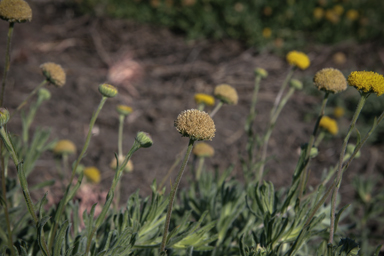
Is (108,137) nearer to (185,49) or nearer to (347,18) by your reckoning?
(185,49)

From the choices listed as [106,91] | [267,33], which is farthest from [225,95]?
[267,33]

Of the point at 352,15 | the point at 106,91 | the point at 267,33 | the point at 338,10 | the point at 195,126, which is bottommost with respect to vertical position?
the point at 195,126

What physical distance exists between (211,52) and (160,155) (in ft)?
8.13

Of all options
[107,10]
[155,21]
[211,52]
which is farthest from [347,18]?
[107,10]

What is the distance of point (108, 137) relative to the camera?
4.08 metres

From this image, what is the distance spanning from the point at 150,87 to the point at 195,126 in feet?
12.2

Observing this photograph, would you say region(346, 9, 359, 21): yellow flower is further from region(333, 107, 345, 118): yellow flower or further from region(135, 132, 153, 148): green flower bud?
region(135, 132, 153, 148): green flower bud

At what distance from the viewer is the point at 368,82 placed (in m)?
1.45

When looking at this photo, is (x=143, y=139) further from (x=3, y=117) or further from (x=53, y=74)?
(x=53, y=74)

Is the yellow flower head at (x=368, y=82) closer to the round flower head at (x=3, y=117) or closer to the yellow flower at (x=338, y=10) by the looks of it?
the round flower head at (x=3, y=117)

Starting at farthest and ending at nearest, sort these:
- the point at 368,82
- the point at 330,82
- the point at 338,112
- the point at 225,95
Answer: the point at 338,112
the point at 225,95
the point at 330,82
the point at 368,82

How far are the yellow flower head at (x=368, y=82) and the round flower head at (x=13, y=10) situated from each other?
1454mm

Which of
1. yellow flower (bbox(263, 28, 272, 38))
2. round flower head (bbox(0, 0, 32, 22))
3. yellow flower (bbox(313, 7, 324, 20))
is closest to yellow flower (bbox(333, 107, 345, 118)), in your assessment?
yellow flower (bbox(263, 28, 272, 38))

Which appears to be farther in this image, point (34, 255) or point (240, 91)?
point (240, 91)
